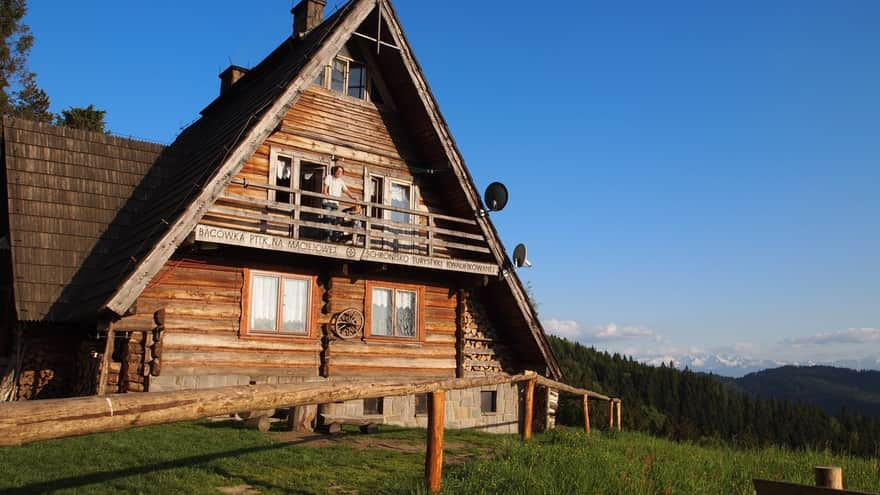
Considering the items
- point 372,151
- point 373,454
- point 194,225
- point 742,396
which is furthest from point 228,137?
point 742,396

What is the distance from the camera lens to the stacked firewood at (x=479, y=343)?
61.3 feet

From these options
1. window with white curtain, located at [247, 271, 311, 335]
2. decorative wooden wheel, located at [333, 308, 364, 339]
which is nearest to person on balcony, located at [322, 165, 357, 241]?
window with white curtain, located at [247, 271, 311, 335]

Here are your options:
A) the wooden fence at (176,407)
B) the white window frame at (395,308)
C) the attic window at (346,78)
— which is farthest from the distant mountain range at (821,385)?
the wooden fence at (176,407)

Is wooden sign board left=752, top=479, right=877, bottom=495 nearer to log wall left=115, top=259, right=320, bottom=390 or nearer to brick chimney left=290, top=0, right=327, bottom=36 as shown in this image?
log wall left=115, top=259, right=320, bottom=390

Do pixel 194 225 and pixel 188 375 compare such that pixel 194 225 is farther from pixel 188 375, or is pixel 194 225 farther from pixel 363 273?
pixel 363 273

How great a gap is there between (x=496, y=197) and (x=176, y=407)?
1339 cm

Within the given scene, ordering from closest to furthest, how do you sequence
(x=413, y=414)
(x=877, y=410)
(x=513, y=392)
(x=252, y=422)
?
1. (x=252, y=422)
2. (x=413, y=414)
3. (x=513, y=392)
4. (x=877, y=410)

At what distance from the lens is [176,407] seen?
5.14 m

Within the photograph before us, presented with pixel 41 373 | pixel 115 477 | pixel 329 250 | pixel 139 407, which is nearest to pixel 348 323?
pixel 329 250

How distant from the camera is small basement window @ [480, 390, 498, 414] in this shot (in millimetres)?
19062

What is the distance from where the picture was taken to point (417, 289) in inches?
706

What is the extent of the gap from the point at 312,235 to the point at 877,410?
160m

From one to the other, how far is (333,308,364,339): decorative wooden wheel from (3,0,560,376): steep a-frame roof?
3.87 m

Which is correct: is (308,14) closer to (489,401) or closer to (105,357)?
(105,357)
